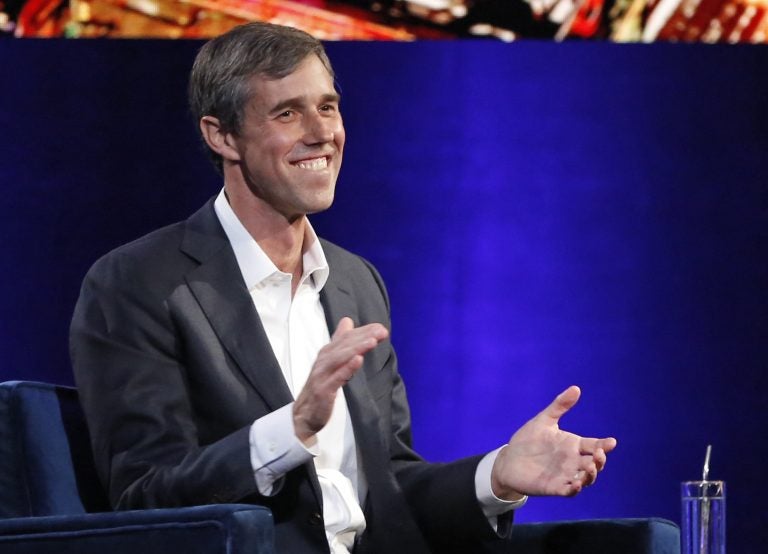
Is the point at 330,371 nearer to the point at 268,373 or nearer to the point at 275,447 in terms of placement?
the point at 275,447

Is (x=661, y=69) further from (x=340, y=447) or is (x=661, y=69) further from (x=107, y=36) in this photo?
(x=340, y=447)

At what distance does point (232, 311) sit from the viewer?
204cm

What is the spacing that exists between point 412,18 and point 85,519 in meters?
2.32

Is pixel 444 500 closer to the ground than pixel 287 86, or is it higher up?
closer to the ground

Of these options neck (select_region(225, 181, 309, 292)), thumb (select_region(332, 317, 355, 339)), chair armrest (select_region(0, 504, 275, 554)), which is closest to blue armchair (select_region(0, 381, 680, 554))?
chair armrest (select_region(0, 504, 275, 554))

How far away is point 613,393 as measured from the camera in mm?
3658

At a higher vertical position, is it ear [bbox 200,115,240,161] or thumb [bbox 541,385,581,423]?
ear [bbox 200,115,240,161]

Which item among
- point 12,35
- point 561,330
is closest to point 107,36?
point 12,35

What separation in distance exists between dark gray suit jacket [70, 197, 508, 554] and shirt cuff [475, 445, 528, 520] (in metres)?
0.01

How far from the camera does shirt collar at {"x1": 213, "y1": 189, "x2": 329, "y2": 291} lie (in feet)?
6.95

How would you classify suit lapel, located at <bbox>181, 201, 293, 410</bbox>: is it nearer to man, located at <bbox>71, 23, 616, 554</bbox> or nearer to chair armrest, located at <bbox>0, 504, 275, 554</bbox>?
man, located at <bbox>71, 23, 616, 554</bbox>

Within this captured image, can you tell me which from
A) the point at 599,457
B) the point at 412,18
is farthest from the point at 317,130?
the point at 412,18

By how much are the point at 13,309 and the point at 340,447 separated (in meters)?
1.79

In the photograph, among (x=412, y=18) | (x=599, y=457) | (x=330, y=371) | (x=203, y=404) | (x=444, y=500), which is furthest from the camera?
(x=412, y=18)
